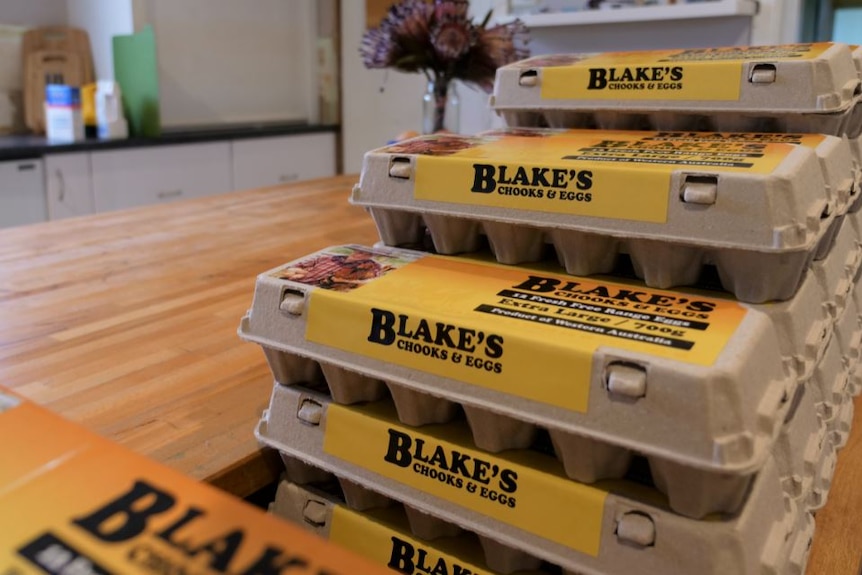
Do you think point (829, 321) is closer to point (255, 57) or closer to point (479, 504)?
point (479, 504)

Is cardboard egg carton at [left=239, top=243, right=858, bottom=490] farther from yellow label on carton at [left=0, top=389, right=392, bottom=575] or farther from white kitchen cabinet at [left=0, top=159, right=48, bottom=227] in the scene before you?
white kitchen cabinet at [left=0, top=159, right=48, bottom=227]

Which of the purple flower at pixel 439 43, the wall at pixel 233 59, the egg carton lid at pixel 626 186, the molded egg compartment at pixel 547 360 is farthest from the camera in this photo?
the wall at pixel 233 59

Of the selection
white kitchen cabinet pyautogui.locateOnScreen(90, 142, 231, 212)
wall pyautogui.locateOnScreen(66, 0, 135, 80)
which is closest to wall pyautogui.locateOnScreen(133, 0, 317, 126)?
wall pyautogui.locateOnScreen(66, 0, 135, 80)

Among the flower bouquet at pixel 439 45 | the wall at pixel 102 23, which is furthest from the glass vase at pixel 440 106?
the wall at pixel 102 23

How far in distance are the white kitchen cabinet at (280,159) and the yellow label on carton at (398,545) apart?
332cm

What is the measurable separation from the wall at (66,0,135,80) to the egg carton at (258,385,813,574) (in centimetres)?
341

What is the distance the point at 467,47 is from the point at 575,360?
144 centimetres

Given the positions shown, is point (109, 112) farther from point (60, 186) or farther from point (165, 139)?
point (60, 186)

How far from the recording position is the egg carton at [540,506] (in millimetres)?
584

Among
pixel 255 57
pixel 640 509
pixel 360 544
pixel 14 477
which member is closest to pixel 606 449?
pixel 640 509

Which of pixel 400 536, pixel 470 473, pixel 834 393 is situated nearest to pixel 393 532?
pixel 400 536

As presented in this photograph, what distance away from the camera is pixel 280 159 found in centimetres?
416

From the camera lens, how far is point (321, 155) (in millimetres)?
4441

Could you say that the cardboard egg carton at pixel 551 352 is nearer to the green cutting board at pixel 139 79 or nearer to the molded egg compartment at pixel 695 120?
the molded egg compartment at pixel 695 120
